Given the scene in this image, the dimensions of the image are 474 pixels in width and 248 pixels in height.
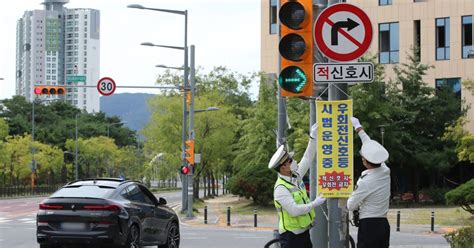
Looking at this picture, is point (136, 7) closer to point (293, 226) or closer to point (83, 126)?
point (293, 226)

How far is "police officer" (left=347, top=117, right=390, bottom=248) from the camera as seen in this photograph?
27.3 feet

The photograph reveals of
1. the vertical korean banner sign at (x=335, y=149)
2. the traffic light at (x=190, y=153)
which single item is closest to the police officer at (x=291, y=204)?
the vertical korean banner sign at (x=335, y=149)

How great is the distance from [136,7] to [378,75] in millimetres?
18068

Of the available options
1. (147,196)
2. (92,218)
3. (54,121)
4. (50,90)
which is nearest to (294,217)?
(92,218)

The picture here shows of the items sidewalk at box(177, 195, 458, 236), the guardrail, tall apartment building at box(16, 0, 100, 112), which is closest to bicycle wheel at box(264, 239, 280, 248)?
sidewalk at box(177, 195, 458, 236)

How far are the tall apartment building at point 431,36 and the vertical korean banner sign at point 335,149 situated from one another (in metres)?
41.5

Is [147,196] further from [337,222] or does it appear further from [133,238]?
[337,222]

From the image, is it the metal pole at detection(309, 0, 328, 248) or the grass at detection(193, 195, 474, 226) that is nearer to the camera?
the metal pole at detection(309, 0, 328, 248)

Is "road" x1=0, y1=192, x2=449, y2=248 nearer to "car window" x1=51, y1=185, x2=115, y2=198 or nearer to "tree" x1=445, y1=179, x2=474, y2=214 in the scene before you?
"tree" x1=445, y1=179, x2=474, y2=214

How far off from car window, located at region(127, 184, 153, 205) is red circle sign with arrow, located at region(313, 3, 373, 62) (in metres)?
7.87

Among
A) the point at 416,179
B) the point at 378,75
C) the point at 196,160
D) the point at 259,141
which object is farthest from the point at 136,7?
the point at 416,179

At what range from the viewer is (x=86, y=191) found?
49.1ft

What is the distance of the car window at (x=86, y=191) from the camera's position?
14.8 m

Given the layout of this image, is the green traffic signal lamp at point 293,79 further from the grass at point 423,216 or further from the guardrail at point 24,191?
the guardrail at point 24,191
